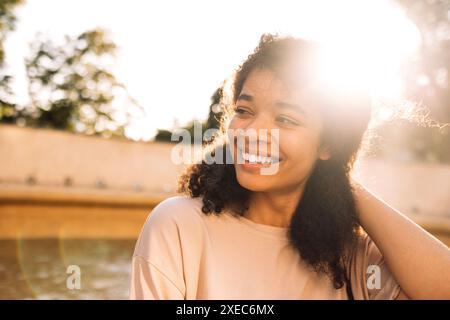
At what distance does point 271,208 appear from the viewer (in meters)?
1.74

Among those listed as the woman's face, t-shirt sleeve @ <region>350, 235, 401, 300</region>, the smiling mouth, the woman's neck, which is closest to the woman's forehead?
the woman's face

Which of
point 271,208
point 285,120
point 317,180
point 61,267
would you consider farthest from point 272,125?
point 61,267

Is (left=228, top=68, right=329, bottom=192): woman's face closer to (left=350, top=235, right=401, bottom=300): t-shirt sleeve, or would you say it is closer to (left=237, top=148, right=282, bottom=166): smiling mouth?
(left=237, top=148, right=282, bottom=166): smiling mouth

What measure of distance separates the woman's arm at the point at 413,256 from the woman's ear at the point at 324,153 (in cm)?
30

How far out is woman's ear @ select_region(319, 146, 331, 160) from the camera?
72.2 inches

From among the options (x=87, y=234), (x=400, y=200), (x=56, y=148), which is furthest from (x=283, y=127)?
(x=400, y=200)

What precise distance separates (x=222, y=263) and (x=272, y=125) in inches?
18.4

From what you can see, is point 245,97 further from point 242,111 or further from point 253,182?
point 253,182

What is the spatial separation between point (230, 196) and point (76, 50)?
25.1 metres

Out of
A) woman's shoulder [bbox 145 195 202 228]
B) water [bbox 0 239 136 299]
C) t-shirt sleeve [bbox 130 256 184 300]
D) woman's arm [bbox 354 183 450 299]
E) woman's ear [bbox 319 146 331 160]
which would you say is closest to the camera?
t-shirt sleeve [bbox 130 256 184 300]

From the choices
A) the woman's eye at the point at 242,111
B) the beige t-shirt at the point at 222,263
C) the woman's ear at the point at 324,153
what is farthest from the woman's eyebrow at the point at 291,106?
the beige t-shirt at the point at 222,263
